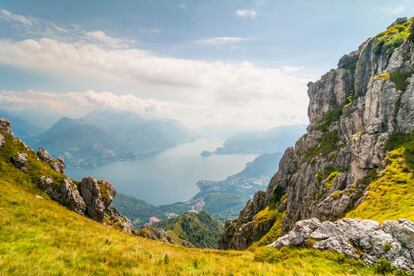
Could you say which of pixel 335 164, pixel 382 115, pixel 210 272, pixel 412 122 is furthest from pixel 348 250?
pixel 335 164

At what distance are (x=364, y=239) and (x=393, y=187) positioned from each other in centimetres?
3048

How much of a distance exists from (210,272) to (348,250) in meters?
10.5

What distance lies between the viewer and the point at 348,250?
712 inches

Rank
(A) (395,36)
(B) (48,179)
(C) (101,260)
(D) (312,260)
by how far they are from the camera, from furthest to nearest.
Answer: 1. (A) (395,36)
2. (B) (48,179)
3. (D) (312,260)
4. (C) (101,260)

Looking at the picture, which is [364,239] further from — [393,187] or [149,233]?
[149,233]

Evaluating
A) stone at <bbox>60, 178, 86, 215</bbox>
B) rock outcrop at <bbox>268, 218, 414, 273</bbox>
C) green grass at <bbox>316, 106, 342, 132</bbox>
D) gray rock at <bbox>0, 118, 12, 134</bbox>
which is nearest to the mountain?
rock outcrop at <bbox>268, 218, 414, 273</bbox>

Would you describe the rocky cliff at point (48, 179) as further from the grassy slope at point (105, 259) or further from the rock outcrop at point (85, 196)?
the grassy slope at point (105, 259)

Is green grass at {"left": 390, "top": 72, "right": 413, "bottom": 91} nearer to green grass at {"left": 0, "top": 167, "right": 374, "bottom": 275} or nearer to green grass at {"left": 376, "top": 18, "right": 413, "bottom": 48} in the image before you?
green grass at {"left": 376, "top": 18, "right": 413, "bottom": 48}

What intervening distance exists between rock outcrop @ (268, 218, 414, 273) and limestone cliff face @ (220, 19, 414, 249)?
33836mm

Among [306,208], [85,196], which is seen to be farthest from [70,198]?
[306,208]

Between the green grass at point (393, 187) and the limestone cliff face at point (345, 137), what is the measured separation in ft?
9.28

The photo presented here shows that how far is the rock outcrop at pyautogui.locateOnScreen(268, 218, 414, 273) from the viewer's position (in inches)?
677

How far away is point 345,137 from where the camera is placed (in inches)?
4245

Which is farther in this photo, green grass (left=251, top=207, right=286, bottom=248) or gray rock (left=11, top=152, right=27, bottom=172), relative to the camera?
green grass (left=251, top=207, right=286, bottom=248)
